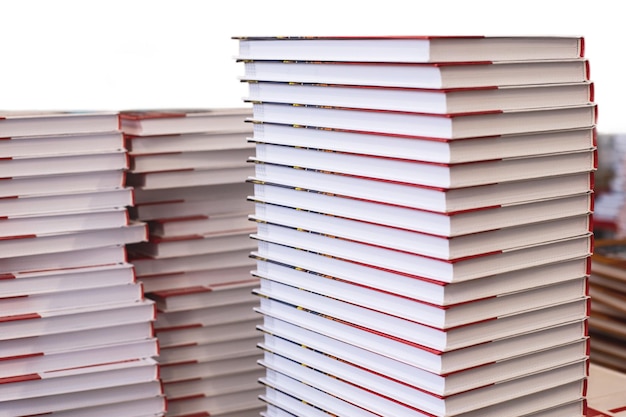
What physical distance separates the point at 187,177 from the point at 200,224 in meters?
0.11

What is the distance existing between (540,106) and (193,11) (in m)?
2.26

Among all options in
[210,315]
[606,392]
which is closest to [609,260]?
[606,392]

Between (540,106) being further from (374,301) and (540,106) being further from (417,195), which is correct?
(374,301)

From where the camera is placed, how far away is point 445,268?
1.23 m

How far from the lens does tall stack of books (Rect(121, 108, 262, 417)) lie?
1971 millimetres

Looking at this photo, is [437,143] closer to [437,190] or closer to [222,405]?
[437,190]

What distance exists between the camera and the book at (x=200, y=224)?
6.54ft

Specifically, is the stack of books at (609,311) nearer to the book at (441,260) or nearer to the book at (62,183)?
the book at (441,260)

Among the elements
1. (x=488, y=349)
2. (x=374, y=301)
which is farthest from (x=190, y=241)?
(x=488, y=349)

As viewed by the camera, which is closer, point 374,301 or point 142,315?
point 374,301

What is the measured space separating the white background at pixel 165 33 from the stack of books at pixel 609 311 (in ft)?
3.93

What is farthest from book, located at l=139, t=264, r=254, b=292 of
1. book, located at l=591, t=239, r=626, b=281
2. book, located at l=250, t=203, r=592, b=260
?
book, located at l=591, t=239, r=626, b=281

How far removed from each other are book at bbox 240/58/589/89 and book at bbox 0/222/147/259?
21.1 inches

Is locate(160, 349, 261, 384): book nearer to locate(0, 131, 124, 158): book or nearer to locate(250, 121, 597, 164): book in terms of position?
locate(0, 131, 124, 158): book
